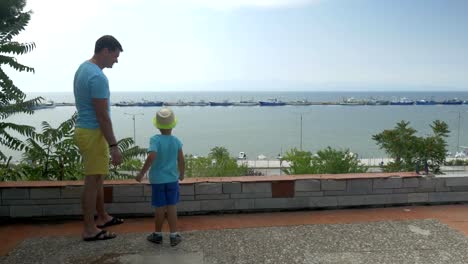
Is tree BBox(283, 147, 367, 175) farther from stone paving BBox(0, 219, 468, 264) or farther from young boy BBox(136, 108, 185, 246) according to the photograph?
young boy BBox(136, 108, 185, 246)

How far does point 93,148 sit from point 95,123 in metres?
0.22

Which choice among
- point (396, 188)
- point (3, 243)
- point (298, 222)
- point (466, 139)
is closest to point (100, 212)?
point (3, 243)

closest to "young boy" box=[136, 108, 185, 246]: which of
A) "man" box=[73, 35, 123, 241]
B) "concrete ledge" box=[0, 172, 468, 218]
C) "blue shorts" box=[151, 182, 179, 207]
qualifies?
"blue shorts" box=[151, 182, 179, 207]

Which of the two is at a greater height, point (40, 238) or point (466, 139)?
point (40, 238)

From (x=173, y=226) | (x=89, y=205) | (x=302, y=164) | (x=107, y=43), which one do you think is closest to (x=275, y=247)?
(x=173, y=226)

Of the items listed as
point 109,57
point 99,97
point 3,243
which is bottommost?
point 3,243

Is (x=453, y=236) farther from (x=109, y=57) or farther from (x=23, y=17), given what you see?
(x=23, y=17)

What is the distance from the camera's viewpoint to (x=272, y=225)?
366 cm

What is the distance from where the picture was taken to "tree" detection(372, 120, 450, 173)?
49.5 feet

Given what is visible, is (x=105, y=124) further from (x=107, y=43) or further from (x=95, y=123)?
(x=107, y=43)

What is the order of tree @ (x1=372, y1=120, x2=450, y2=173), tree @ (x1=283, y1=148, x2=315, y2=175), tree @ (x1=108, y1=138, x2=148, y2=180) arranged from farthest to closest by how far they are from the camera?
tree @ (x1=372, y1=120, x2=450, y2=173), tree @ (x1=283, y1=148, x2=315, y2=175), tree @ (x1=108, y1=138, x2=148, y2=180)

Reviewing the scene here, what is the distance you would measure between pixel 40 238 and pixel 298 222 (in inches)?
96.1

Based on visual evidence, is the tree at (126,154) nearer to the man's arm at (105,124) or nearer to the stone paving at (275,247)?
the stone paving at (275,247)

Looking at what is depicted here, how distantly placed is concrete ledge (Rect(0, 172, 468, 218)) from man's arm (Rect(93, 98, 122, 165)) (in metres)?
0.78
